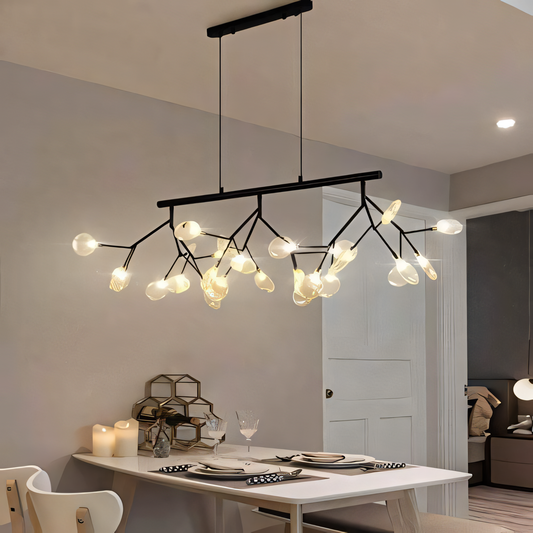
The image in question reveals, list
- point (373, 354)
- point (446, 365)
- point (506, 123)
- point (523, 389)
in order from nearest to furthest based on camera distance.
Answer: point (506, 123) < point (373, 354) < point (446, 365) < point (523, 389)

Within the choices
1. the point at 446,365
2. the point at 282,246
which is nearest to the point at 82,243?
the point at 282,246

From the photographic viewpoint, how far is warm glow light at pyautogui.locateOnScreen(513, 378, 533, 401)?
5.86 meters

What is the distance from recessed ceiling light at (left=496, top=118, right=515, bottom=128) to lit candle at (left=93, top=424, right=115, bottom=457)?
2.55 m

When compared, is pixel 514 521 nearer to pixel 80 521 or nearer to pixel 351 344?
pixel 351 344

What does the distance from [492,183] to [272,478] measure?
2932mm

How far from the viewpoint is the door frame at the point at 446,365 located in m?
4.38

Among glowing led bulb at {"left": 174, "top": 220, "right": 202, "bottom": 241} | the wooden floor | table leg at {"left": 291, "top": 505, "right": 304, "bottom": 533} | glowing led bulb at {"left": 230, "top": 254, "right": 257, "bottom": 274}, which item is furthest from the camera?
the wooden floor

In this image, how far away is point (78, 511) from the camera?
5.33 feet

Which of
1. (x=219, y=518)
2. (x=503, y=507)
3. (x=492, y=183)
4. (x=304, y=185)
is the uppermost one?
(x=492, y=183)

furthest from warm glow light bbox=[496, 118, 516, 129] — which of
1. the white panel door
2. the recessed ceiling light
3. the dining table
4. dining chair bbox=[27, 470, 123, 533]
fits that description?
dining chair bbox=[27, 470, 123, 533]

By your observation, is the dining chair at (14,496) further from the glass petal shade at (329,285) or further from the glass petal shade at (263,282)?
the glass petal shade at (329,285)

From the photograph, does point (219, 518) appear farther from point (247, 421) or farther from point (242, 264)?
point (242, 264)

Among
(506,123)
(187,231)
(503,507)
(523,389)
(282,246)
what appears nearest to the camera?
(187,231)

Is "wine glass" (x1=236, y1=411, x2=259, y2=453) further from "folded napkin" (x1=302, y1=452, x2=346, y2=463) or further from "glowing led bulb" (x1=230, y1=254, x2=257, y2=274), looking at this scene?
"glowing led bulb" (x1=230, y1=254, x2=257, y2=274)
